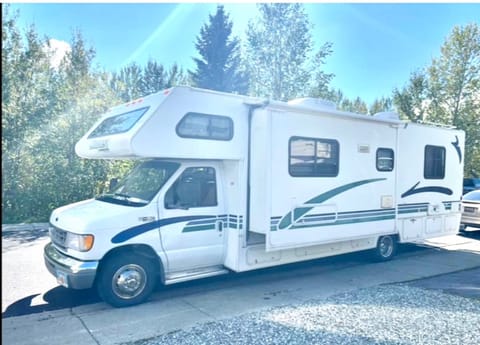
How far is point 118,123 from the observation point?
19.5 ft

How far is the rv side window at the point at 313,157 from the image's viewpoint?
20.5ft

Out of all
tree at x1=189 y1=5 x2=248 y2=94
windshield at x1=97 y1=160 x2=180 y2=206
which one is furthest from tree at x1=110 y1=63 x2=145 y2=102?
windshield at x1=97 y1=160 x2=180 y2=206

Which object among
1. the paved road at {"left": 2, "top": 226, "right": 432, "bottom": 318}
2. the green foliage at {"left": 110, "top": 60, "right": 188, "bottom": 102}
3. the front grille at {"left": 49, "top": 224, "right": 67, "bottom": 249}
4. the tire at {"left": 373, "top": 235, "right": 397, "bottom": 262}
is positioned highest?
the green foliage at {"left": 110, "top": 60, "right": 188, "bottom": 102}

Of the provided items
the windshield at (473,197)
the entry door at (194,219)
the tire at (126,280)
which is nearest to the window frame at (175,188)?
the entry door at (194,219)

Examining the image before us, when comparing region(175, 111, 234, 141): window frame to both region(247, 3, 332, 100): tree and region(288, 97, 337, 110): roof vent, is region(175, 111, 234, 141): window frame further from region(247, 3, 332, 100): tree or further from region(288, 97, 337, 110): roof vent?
region(247, 3, 332, 100): tree

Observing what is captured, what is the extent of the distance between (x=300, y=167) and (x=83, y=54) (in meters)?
11.8

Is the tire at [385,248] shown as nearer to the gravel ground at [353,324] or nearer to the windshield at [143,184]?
the gravel ground at [353,324]

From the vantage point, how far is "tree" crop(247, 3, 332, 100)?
17953 mm

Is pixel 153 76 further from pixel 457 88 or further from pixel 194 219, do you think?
pixel 194 219

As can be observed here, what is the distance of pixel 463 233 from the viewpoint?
40.8ft

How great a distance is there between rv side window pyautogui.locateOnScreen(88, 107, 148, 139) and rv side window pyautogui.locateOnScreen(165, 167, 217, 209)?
41.4 inches

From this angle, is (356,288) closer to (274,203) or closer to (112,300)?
(274,203)

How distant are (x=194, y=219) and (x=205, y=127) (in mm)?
1382

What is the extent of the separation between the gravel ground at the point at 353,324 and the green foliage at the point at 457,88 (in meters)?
17.8
